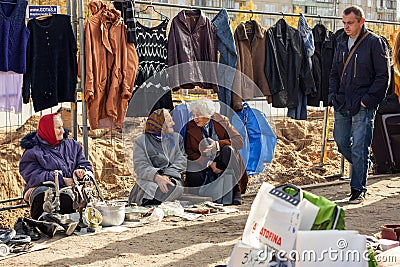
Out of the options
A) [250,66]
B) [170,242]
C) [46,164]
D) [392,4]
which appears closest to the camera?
[170,242]

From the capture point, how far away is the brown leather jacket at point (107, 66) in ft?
21.8

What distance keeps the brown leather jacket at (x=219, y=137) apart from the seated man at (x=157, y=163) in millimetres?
163

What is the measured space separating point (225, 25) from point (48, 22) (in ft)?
6.39

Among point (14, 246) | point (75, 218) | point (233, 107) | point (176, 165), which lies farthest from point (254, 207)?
point (233, 107)

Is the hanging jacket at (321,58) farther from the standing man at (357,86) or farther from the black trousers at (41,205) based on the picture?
the black trousers at (41,205)

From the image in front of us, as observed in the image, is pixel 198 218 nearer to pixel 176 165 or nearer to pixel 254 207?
pixel 176 165

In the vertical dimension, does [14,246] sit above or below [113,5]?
below

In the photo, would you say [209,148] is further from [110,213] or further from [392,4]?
[392,4]

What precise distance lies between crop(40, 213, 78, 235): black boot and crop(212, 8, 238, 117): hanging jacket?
2.35 m

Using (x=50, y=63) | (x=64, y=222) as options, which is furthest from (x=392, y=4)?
(x=64, y=222)

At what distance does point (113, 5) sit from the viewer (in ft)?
22.7

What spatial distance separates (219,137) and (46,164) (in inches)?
77.5

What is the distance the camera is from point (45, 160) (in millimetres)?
6070

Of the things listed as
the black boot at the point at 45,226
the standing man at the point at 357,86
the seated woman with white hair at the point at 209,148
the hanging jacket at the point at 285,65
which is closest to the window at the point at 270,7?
the hanging jacket at the point at 285,65
